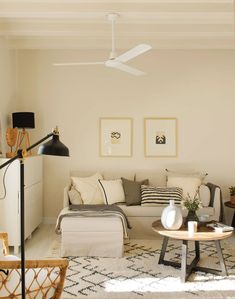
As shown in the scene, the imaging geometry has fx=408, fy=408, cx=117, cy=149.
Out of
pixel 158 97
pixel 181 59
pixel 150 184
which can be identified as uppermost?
pixel 181 59

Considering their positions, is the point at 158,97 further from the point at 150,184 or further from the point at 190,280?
the point at 190,280

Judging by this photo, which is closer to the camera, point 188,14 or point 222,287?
point 222,287

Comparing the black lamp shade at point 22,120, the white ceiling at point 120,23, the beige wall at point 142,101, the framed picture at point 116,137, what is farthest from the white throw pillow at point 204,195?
the black lamp shade at point 22,120

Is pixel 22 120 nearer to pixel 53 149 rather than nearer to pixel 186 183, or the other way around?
pixel 186 183

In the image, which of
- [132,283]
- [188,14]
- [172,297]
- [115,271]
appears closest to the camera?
[172,297]

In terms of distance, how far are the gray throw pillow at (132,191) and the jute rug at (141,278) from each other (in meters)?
0.96

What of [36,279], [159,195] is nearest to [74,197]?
[159,195]

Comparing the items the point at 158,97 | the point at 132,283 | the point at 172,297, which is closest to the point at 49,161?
the point at 158,97

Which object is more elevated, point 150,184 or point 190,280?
point 150,184

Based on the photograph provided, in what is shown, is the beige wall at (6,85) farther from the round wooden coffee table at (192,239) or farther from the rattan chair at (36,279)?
the rattan chair at (36,279)

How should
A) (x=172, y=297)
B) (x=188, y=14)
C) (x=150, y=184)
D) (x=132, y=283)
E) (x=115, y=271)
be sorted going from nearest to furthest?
(x=172, y=297) < (x=132, y=283) < (x=115, y=271) < (x=188, y=14) < (x=150, y=184)

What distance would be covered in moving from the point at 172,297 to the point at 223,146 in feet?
11.3

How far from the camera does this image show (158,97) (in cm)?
647

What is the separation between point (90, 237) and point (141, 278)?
36.4 inches
